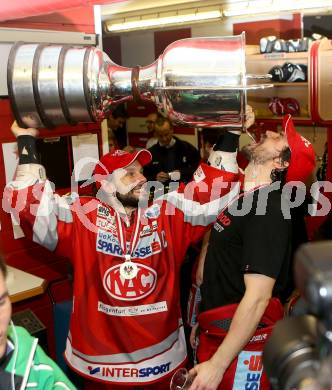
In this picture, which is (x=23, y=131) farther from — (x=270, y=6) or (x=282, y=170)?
(x=270, y=6)

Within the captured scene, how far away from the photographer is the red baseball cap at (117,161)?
200 centimetres

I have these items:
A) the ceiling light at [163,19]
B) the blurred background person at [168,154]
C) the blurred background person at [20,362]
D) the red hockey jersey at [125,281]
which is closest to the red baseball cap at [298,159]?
the red hockey jersey at [125,281]

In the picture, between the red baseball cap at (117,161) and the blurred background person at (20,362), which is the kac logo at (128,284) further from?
the blurred background person at (20,362)

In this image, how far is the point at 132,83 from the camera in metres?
1.39

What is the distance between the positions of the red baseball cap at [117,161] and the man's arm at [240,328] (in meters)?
0.67

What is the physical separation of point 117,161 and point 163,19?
452 cm

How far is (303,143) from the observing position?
1.86 meters

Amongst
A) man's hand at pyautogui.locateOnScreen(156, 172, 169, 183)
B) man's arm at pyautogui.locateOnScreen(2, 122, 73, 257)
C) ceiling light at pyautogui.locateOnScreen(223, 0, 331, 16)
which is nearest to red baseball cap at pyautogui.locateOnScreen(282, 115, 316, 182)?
man's arm at pyautogui.locateOnScreen(2, 122, 73, 257)

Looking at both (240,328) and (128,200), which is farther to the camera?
(128,200)

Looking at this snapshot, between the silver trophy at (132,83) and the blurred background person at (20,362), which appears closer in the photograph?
the blurred background person at (20,362)

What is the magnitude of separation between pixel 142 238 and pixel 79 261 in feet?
0.82

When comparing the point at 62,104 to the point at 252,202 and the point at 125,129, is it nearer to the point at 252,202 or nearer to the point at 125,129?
the point at 252,202

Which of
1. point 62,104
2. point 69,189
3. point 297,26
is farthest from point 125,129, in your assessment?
point 62,104

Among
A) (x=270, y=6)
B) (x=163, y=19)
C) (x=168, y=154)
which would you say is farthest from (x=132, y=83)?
(x=163, y=19)
